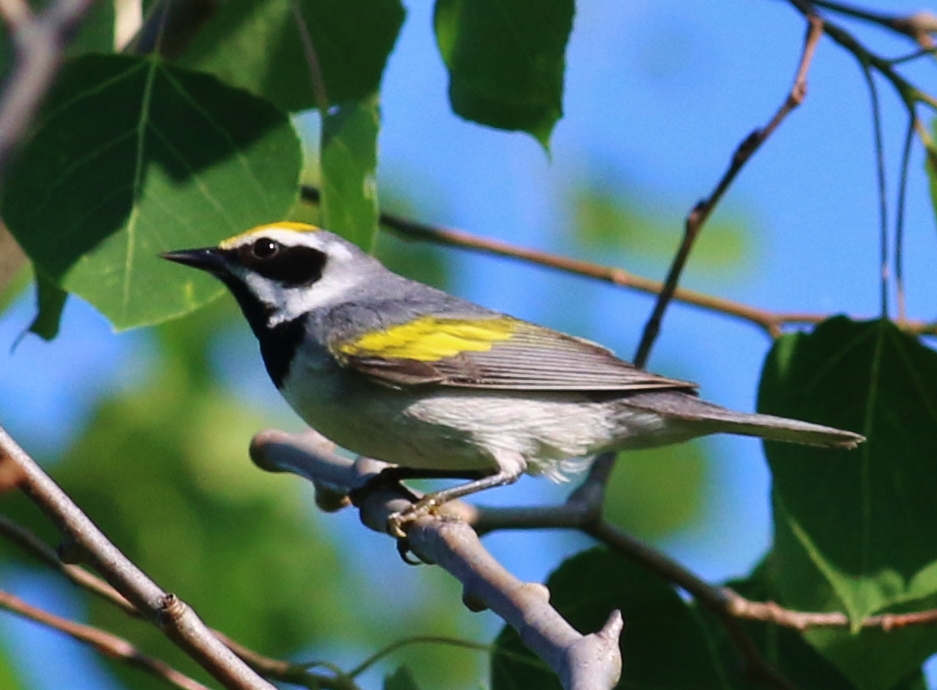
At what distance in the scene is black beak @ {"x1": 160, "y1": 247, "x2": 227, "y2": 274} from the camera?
325cm

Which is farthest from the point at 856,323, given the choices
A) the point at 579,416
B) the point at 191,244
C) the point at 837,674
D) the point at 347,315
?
the point at 191,244

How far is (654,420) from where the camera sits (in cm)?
367

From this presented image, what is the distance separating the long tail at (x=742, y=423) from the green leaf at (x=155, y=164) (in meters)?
1.17

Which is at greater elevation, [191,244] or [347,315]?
[191,244]

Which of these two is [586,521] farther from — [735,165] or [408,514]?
[735,165]

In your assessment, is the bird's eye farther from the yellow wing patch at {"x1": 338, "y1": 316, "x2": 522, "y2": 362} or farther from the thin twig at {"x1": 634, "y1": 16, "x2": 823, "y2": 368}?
the thin twig at {"x1": 634, "y1": 16, "x2": 823, "y2": 368}

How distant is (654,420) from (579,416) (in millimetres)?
208

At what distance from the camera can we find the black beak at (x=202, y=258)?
10.7ft

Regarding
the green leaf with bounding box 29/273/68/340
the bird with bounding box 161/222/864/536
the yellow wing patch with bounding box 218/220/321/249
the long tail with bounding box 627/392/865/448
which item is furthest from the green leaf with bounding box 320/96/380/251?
the long tail with bounding box 627/392/865/448

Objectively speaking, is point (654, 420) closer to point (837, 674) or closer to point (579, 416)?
point (579, 416)

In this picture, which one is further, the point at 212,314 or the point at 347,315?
the point at 212,314

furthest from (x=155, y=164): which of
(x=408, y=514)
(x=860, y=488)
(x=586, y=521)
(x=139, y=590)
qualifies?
(x=860, y=488)

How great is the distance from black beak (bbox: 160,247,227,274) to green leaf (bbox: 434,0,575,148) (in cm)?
79

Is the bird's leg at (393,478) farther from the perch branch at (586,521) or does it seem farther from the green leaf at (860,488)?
the green leaf at (860,488)
